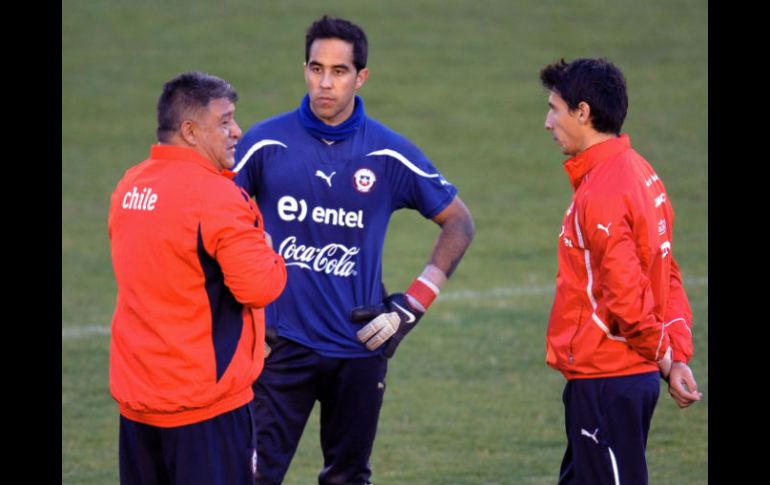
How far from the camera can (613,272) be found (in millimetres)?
5203

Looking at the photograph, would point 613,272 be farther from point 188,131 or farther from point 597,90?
point 188,131

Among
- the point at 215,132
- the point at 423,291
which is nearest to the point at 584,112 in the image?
the point at 423,291

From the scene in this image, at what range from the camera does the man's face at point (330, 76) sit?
20.6 ft

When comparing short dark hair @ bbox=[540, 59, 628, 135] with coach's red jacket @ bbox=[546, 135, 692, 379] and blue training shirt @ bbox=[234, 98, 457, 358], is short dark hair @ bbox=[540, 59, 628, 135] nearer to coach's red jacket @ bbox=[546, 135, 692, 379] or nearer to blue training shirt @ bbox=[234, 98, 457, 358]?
coach's red jacket @ bbox=[546, 135, 692, 379]

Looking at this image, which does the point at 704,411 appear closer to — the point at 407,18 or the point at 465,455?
the point at 465,455

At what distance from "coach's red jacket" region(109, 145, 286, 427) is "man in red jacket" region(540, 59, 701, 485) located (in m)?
1.27

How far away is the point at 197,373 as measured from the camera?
17.0 feet

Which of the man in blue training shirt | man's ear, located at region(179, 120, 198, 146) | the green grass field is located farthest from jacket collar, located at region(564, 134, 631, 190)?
the green grass field

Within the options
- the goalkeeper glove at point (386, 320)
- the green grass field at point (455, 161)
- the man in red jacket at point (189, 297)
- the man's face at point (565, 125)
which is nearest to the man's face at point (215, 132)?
the man in red jacket at point (189, 297)

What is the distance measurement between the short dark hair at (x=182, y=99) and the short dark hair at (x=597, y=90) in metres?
1.49

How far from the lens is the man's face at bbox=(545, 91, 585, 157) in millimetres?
5535

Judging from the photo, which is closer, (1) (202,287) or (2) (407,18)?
(1) (202,287)

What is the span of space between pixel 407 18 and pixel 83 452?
18547 mm

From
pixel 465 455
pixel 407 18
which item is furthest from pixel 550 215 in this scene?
pixel 407 18
